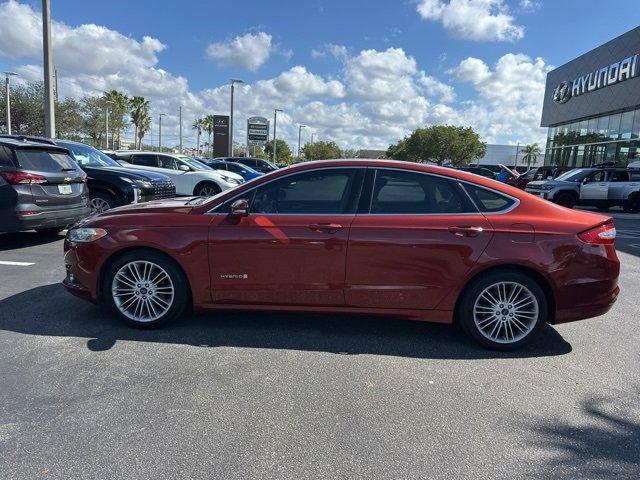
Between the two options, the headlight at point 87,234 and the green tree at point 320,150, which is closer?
the headlight at point 87,234

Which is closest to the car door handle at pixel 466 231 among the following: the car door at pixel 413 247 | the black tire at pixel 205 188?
the car door at pixel 413 247

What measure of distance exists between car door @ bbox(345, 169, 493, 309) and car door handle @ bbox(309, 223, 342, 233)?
137 mm

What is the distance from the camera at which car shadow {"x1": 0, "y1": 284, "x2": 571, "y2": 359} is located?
159 inches

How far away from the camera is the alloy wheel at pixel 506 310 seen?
399cm

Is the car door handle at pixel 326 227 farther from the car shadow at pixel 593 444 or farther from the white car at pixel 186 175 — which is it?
the white car at pixel 186 175

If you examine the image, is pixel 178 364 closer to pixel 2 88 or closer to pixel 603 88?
pixel 603 88

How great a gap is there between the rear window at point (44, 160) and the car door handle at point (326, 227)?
211 inches

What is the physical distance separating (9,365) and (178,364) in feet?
4.05

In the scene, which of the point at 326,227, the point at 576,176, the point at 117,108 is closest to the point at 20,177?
the point at 326,227

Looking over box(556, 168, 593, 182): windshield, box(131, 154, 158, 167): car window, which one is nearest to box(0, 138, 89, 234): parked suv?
box(131, 154, 158, 167): car window

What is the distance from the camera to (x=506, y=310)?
4016mm

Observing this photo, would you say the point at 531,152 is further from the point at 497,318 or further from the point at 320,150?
the point at 497,318

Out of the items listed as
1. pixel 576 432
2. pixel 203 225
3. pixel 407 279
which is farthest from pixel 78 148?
pixel 576 432

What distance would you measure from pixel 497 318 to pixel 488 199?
1019 mm
